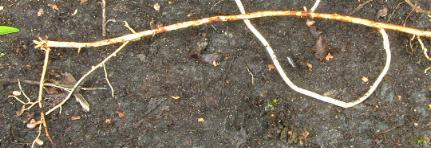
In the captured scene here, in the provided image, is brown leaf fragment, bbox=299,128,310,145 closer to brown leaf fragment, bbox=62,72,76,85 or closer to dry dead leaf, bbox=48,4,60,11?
brown leaf fragment, bbox=62,72,76,85

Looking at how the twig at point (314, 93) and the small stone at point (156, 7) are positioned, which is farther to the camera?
the small stone at point (156, 7)

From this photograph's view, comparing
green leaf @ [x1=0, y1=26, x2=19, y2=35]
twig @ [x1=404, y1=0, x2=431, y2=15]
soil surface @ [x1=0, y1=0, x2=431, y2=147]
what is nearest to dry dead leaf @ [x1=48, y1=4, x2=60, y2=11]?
soil surface @ [x1=0, y1=0, x2=431, y2=147]

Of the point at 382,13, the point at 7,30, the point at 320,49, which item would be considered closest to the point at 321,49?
the point at 320,49

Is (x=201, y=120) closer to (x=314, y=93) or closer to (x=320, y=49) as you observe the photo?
(x=314, y=93)

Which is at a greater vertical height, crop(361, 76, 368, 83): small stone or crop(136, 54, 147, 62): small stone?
crop(136, 54, 147, 62): small stone

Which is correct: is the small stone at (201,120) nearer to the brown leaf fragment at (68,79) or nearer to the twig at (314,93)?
the twig at (314,93)

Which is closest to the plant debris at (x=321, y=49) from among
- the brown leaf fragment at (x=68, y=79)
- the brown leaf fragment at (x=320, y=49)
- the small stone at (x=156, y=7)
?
the brown leaf fragment at (x=320, y=49)

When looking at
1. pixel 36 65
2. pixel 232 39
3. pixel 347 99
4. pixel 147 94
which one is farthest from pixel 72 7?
pixel 347 99

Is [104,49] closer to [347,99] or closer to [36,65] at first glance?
[36,65]

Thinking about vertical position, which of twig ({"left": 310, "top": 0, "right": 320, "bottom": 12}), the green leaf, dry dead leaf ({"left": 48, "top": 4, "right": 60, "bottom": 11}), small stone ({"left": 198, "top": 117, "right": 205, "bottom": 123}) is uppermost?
dry dead leaf ({"left": 48, "top": 4, "right": 60, "bottom": 11})
